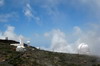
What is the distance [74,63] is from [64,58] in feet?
19.1

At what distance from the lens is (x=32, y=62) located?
6172cm

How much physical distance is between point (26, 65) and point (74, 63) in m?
18.5

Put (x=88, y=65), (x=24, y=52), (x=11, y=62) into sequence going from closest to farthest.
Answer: (x=11, y=62) → (x=88, y=65) → (x=24, y=52)

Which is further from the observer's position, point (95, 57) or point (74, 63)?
point (95, 57)

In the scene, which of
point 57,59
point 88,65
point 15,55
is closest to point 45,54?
point 57,59

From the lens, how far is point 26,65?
59062 mm

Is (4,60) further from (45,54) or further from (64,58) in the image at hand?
(64,58)

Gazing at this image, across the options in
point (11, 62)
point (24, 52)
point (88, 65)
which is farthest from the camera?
point (24, 52)

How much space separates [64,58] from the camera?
7038 centimetres

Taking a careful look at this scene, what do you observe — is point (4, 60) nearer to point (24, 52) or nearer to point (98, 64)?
point (24, 52)

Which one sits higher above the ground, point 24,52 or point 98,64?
point 24,52

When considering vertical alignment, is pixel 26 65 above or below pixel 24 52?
below

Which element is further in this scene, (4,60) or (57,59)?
(57,59)

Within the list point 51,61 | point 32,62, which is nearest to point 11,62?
point 32,62
